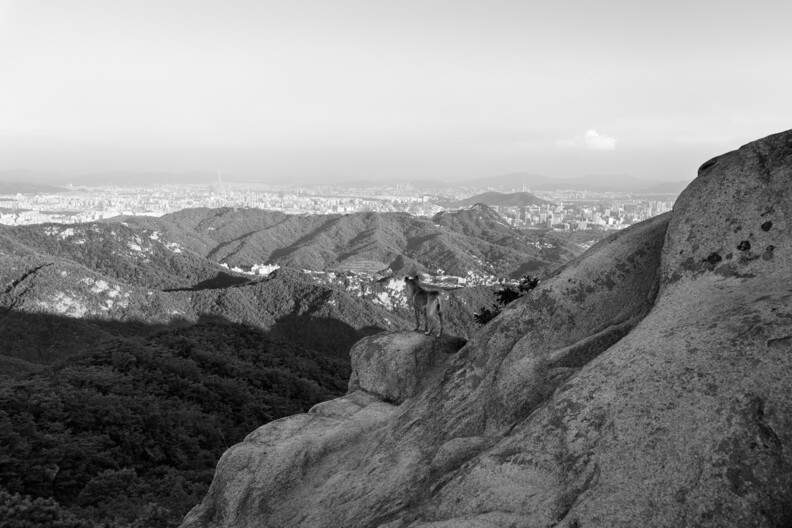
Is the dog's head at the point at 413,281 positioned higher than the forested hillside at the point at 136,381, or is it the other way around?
the dog's head at the point at 413,281

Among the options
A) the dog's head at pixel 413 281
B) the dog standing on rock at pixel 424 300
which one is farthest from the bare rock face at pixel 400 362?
the dog's head at pixel 413 281

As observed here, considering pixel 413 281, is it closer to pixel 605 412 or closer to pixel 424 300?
pixel 424 300

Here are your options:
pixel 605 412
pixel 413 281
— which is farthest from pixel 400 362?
pixel 605 412

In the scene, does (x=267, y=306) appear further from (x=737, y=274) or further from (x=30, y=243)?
(x=737, y=274)

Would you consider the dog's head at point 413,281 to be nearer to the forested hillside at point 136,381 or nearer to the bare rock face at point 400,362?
the forested hillside at point 136,381

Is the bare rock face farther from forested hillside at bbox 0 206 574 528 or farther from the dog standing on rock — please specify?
forested hillside at bbox 0 206 574 528

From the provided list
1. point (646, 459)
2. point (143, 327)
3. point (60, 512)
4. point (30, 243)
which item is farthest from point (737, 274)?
point (30, 243)
